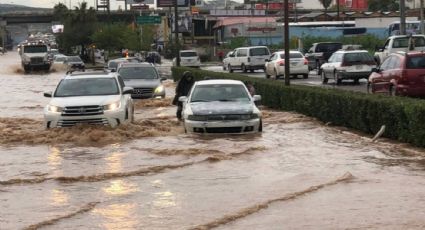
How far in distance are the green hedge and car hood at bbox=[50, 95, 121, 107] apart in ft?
18.2

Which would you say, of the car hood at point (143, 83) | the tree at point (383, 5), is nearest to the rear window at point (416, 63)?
the car hood at point (143, 83)

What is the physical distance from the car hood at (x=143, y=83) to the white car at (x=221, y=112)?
35.4 ft

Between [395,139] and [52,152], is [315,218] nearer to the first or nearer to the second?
[395,139]

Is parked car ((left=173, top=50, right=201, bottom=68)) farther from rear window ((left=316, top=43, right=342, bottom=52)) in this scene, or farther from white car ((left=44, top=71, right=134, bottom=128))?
white car ((left=44, top=71, right=134, bottom=128))

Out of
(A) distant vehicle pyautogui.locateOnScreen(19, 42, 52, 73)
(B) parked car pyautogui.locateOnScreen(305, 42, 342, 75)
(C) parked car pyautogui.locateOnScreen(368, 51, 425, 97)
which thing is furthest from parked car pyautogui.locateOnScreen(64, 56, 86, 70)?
(C) parked car pyautogui.locateOnScreen(368, 51, 425, 97)

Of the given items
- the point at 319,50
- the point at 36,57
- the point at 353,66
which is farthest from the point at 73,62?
the point at 353,66

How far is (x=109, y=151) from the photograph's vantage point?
16.9 metres

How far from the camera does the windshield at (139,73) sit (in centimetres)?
3034

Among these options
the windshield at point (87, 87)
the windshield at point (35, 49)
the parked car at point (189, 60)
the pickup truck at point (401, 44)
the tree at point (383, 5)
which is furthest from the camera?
the tree at point (383, 5)

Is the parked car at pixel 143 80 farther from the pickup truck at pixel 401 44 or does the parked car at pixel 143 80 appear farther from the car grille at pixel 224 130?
the car grille at pixel 224 130

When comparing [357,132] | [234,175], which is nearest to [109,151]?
[234,175]

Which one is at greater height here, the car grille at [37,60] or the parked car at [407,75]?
the parked car at [407,75]

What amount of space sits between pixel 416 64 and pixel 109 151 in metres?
9.18

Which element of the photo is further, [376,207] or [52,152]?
[52,152]
